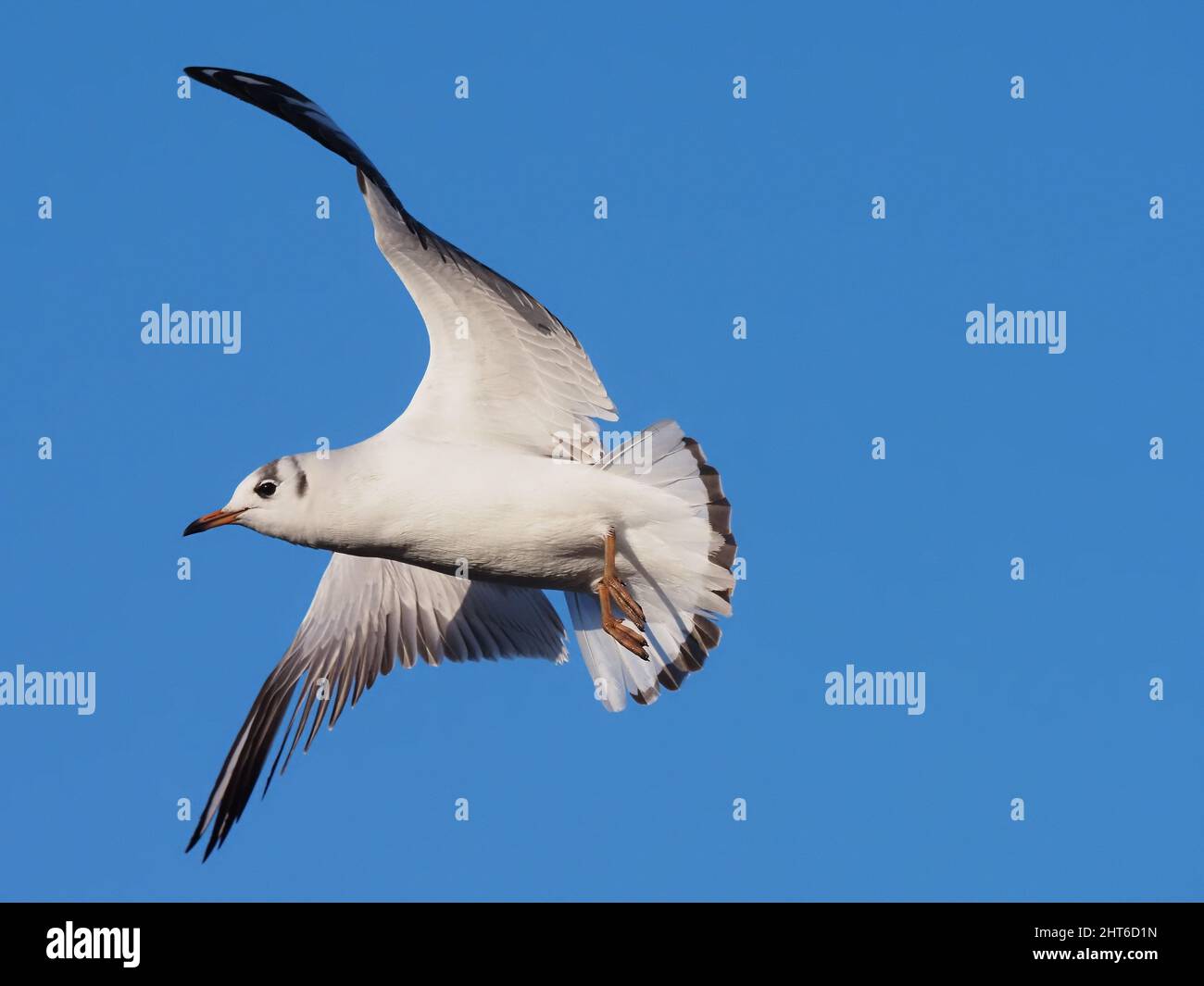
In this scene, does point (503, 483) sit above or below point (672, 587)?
above

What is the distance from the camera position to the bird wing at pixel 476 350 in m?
7.37

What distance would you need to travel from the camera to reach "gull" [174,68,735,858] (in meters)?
7.56

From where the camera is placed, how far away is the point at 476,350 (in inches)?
305

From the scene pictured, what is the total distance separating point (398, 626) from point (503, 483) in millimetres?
1727

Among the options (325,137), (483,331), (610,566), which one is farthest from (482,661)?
(325,137)

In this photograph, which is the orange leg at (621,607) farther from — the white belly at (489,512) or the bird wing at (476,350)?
the bird wing at (476,350)

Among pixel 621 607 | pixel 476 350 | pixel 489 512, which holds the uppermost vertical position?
pixel 476 350

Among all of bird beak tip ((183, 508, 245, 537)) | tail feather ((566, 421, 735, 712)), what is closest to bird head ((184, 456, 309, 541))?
bird beak tip ((183, 508, 245, 537))

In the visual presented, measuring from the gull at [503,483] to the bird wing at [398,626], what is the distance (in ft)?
2.61

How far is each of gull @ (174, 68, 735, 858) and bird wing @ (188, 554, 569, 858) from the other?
795mm

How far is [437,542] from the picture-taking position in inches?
303

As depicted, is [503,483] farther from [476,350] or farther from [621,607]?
[621,607]

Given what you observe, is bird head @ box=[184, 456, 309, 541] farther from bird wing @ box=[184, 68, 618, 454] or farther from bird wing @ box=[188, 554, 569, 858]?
bird wing @ box=[188, 554, 569, 858]

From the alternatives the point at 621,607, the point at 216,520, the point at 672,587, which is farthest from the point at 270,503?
the point at 672,587
